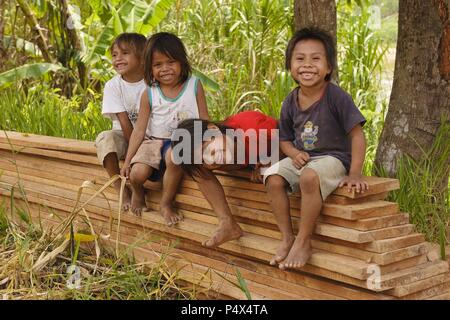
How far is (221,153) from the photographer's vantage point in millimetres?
3816

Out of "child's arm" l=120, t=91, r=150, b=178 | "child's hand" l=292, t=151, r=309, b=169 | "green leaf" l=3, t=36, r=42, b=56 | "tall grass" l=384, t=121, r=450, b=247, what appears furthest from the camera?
"green leaf" l=3, t=36, r=42, b=56

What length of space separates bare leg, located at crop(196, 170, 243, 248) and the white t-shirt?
968 millimetres

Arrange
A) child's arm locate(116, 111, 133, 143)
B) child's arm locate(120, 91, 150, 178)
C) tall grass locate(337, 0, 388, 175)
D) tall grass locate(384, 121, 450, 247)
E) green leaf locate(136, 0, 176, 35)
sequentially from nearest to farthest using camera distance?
tall grass locate(384, 121, 450, 247), child's arm locate(120, 91, 150, 178), child's arm locate(116, 111, 133, 143), tall grass locate(337, 0, 388, 175), green leaf locate(136, 0, 176, 35)

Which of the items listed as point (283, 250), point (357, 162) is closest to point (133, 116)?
point (283, 250)

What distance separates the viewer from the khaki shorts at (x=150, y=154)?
14.0ft

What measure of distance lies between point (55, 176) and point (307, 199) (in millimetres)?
2350

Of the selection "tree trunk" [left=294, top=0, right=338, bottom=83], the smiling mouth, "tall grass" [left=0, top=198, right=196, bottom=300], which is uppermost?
"tree trunk" [left=294, top=0, right=338, bottom=83]

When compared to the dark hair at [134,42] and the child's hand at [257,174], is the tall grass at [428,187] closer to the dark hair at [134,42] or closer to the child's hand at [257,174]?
the child's hand at [257,174]

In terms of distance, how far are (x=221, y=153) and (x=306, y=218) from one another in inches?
23.4

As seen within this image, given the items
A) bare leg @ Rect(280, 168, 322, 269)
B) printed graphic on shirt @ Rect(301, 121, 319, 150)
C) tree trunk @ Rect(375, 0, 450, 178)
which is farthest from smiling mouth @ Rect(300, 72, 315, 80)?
tree trunk @ Rect(375, 0, 450, 178)

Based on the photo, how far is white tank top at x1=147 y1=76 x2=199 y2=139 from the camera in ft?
14.3

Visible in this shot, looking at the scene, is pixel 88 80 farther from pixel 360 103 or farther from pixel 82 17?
pixel 360 103

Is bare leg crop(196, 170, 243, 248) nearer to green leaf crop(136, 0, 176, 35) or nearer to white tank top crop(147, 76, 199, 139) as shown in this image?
white tank top crop(147, 76, 199, 139)

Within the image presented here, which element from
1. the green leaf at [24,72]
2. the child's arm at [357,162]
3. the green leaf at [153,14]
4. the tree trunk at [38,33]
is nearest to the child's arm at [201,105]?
the child's arm at [357,162]
